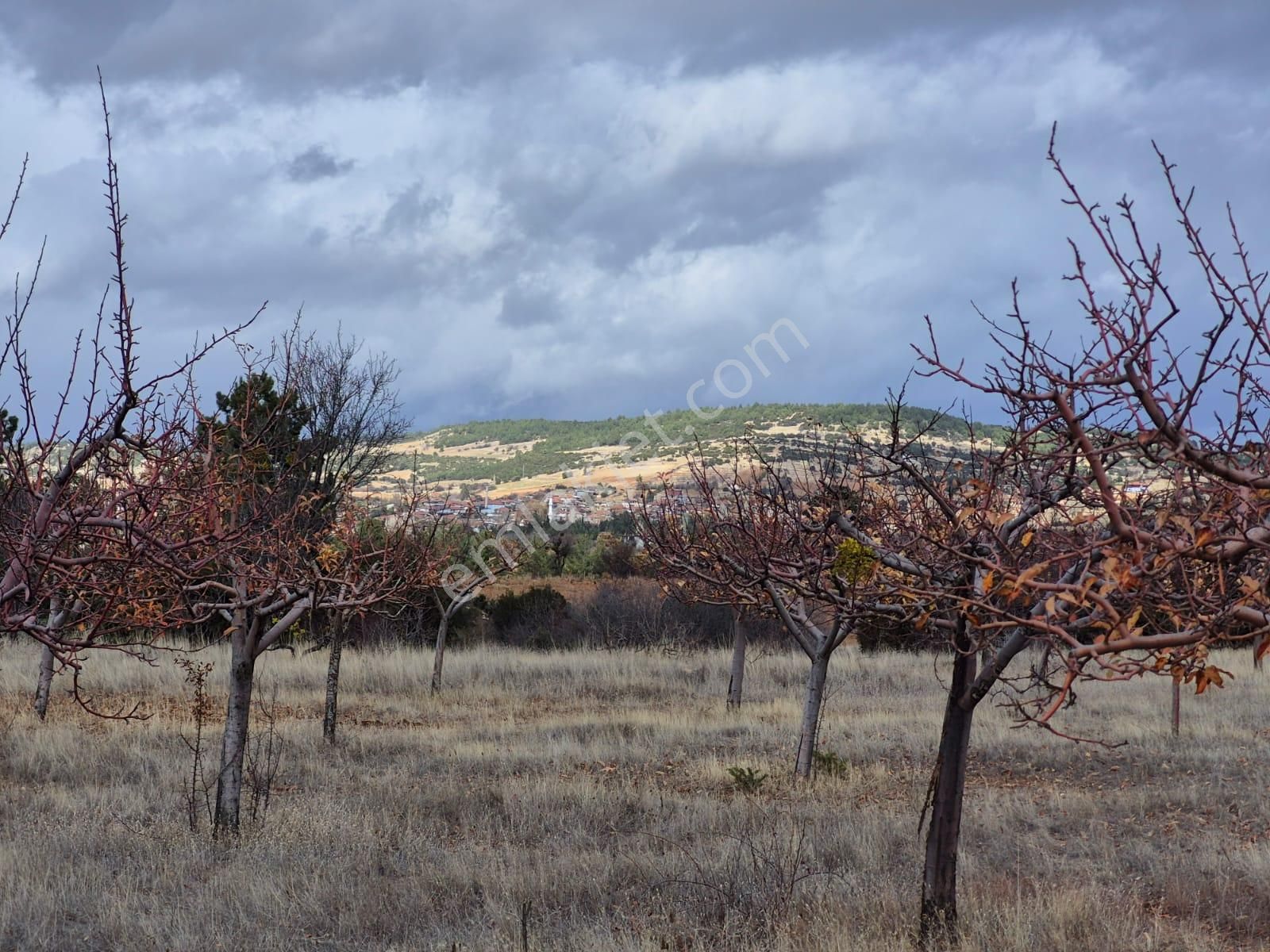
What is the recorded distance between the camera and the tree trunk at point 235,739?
331 inches

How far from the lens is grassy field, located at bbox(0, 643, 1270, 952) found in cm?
624

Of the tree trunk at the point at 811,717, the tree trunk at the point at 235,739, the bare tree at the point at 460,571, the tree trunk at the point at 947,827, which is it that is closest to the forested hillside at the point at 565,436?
the bare tree at the point at 460,571

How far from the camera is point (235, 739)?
841 cm

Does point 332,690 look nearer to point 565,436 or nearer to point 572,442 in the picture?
point 572,442

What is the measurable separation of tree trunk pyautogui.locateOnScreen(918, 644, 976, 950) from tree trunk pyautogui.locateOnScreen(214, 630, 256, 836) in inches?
220

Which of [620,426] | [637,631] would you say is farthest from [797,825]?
[620,426]

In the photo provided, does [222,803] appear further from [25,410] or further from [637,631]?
[637,631]

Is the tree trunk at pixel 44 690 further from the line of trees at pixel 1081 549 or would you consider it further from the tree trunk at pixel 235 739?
the line of trees at pixel 1081 549

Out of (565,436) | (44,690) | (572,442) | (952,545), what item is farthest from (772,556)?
(565,436)

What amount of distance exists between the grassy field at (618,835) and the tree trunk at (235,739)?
0.28m

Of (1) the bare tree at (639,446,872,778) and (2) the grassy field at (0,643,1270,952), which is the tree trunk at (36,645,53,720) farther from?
(1) the bare tree at (639,446,872,778)

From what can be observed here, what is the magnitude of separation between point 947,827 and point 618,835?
13.0 ft

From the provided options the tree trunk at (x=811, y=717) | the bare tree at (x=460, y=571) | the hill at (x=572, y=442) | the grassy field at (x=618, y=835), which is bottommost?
the grassy field at (x=618, y=835)

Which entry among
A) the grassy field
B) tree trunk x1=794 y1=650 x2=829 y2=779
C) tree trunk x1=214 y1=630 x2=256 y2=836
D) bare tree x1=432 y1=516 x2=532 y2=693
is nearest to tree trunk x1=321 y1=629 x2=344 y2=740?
the grassy field
